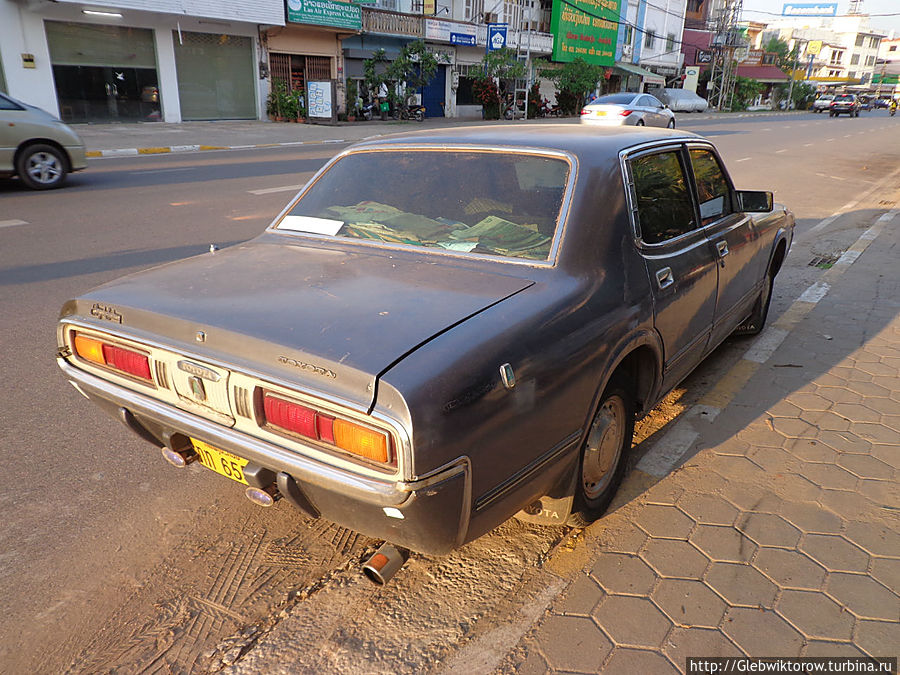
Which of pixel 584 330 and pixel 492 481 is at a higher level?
pixel 584 330

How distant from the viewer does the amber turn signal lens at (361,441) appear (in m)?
1.92

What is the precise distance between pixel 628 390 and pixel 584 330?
2.12 ft

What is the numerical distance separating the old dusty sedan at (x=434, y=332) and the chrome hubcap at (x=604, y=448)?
1 cm

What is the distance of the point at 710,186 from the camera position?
3.89m

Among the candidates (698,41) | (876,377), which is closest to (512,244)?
(876,377)

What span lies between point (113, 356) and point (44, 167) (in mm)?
9628

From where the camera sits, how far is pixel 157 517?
300 cm

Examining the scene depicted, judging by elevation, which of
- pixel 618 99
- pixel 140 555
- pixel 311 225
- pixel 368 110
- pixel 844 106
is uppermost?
pixel 618 99

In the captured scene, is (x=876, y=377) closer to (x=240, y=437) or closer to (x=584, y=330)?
(x=584, y=330)

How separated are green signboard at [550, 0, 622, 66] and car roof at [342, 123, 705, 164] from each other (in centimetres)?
3958

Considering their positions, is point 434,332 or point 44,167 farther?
point 44,167

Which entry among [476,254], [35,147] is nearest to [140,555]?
[476,254]

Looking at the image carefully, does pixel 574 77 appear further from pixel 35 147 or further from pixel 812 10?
pixel 812 10

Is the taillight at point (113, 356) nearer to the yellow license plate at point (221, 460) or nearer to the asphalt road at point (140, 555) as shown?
the yellow license plate at point (221, 460)
